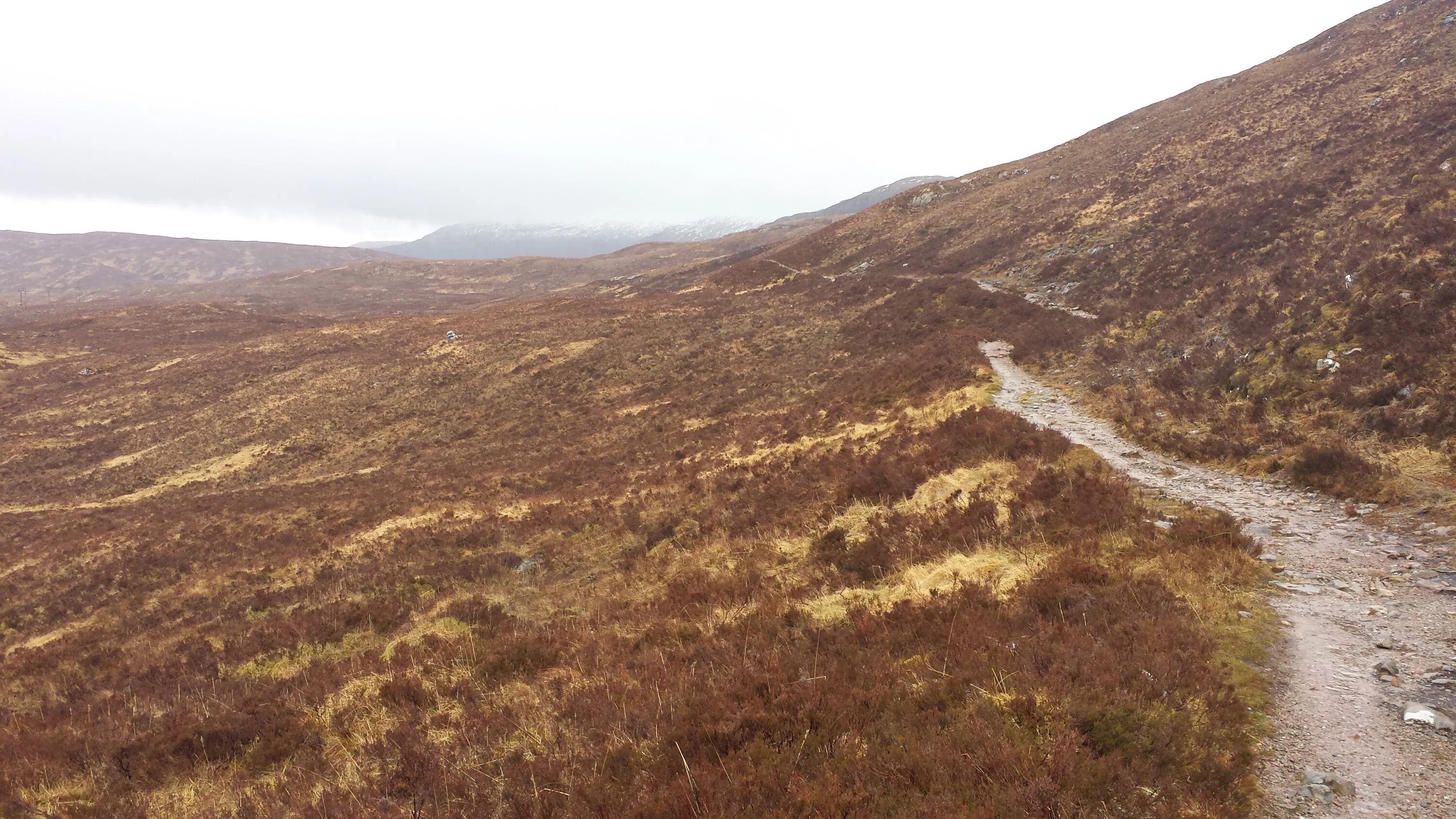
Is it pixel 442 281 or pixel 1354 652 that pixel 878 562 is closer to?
pixel 1354 652

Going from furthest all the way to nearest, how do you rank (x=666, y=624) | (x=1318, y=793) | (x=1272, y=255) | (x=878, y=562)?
(x=1272, y=255), (x=878, y=562), (x=666, y=624), (x=1318, y=793)

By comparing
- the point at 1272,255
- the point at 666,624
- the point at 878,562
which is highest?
the point at 1272,255

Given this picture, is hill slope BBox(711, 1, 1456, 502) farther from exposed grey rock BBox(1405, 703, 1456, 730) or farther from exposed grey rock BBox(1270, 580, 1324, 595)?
exposed grey rock BBox(1405, 703, 1456, 730)

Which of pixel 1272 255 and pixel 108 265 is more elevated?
pixel 108 265

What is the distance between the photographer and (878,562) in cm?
1128

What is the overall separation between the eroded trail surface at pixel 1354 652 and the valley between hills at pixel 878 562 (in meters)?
0.05

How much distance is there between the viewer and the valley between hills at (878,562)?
5.50 meters

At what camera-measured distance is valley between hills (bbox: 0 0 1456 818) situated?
550 centimetres

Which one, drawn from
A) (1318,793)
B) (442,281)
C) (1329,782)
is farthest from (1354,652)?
(442,281)

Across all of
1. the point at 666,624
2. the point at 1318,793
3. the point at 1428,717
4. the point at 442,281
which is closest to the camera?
the point at 1318,793

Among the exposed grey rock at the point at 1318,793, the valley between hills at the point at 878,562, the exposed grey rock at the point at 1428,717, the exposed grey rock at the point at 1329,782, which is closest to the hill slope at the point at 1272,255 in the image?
the valley between hills at the point at 878,562

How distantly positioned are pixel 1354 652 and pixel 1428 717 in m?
1.36

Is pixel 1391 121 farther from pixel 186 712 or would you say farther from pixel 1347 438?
pixel 186 712

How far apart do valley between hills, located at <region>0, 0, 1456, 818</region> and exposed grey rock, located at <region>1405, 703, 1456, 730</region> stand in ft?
0.11
